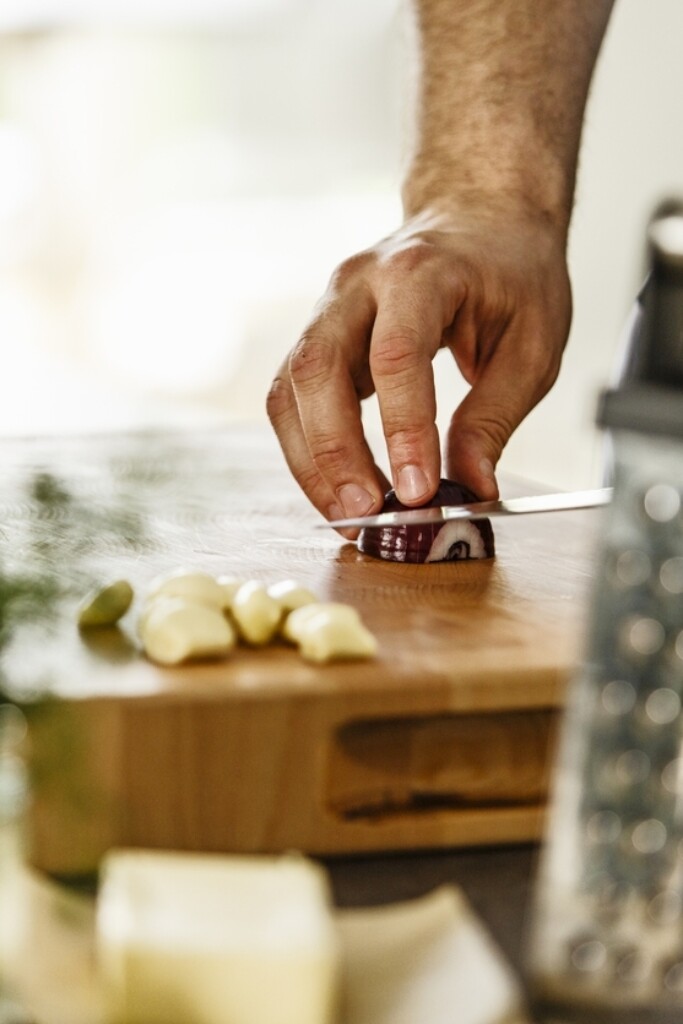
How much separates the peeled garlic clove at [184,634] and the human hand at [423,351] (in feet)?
1.38

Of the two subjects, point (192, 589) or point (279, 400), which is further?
point (279, 400)

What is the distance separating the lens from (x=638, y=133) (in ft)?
Answer: 11.5

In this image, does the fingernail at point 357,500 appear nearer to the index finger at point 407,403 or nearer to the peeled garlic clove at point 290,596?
the index finger at point 407,403

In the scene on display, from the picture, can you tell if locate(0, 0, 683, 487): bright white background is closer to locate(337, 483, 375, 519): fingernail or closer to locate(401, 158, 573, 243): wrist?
locate(401, 158, 573, 243): wrist

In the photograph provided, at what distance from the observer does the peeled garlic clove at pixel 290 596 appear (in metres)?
0.80

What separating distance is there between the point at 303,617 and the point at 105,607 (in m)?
0.13

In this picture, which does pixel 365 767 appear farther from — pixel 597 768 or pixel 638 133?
pixel 638 133

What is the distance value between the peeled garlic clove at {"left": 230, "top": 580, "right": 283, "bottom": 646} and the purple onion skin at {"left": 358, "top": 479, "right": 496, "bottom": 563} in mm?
360

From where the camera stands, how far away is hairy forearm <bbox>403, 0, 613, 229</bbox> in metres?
1.40

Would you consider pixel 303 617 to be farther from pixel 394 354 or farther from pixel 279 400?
pixel 279 400

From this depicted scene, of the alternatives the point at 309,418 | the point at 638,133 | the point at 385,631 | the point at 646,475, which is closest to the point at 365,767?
the point at 385,631

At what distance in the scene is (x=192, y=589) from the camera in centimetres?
78

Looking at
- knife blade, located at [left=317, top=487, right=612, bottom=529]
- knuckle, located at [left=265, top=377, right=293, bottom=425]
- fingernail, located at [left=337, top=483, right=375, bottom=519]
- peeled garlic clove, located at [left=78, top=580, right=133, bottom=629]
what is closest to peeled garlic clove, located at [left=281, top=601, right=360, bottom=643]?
peeled garlic clove, located at [left=78, top=580, right=133, bottom=629]

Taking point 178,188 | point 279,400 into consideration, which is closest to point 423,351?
point 279,400
